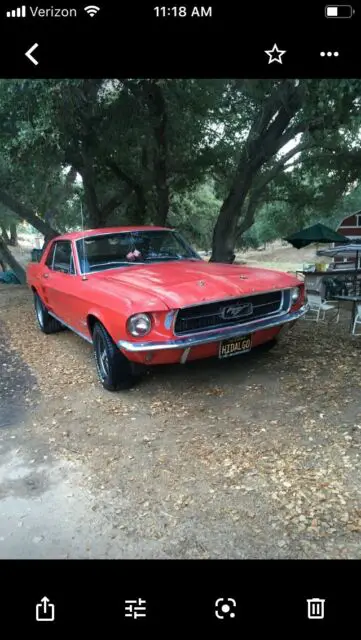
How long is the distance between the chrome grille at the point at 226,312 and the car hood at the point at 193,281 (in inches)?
3.3

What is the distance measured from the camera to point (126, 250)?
577 centimetres

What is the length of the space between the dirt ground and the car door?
2.70 ft

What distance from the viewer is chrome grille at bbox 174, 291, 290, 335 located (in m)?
4.13

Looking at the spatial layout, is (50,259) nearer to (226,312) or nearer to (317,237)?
(226,312)

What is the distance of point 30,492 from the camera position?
9.91 ft

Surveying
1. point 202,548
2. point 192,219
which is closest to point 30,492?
point 202,548

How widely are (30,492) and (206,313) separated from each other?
2.13m

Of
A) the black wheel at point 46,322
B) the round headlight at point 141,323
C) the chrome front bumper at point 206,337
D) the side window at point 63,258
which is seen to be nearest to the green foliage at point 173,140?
the side window at point 63,258

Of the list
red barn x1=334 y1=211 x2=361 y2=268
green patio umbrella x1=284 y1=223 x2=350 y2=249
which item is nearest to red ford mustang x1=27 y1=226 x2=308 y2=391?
green patio umbrella x1=284 y1=223 x2=350 y2=249

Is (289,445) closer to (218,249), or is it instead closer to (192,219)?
(218,249)
